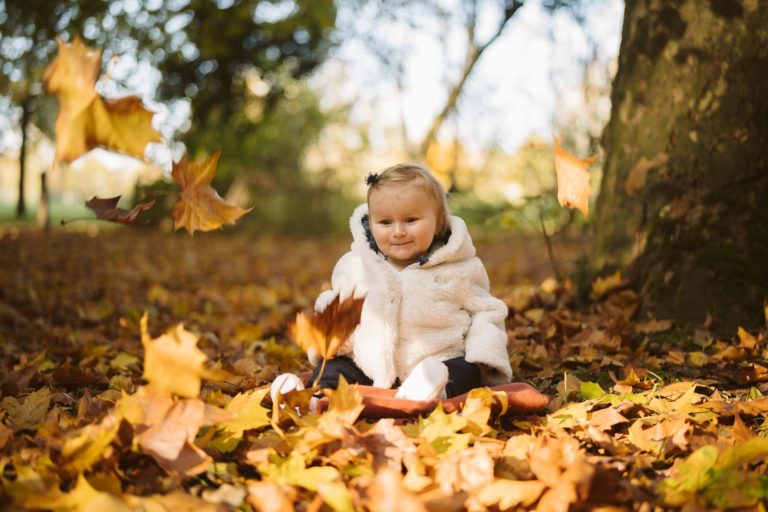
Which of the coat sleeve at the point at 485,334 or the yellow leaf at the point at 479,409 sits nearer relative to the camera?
the yellow leaf at the point at 479,409

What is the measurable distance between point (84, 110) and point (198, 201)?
0.51 m

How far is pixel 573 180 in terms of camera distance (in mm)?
2254

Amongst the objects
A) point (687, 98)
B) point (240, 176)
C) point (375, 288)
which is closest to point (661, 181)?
point (687, 98)

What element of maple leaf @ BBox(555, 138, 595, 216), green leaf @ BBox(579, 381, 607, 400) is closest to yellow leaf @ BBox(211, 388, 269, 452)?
green leaf @ BBox(579, 381, 607, 400)

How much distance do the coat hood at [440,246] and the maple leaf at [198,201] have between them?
48 cm

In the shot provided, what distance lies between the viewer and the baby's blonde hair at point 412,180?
7.25 ft

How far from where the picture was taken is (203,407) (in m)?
1.53

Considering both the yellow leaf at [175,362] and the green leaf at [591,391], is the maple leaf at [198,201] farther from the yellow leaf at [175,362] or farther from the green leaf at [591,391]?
the green leaf at [591,391]

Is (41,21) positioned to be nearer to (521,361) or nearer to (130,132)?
(130,132)

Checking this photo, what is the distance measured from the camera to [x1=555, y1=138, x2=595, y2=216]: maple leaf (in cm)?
224

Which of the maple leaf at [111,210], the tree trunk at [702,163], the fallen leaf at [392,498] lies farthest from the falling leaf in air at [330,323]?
the tree trunk at [702,163]

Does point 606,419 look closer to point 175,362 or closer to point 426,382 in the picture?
point 426,382

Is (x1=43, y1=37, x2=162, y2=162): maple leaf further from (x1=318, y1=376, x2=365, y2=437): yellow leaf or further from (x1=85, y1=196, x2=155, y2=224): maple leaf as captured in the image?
(x1=318, y1=376, x2=365, y2=437): yellow leaf

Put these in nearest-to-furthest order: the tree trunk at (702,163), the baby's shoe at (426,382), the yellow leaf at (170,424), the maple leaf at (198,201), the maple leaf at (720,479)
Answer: the maple leaf at (720,479) < the yellow leaf at (170,424) < the baby's shoe at (426,382) < the maple leaf at (198,201) < the tree trunk at (702,163)
